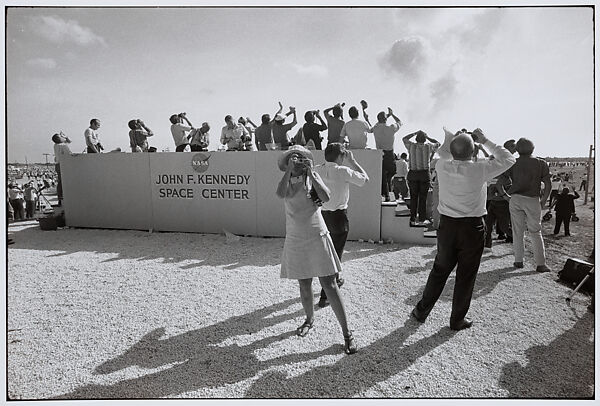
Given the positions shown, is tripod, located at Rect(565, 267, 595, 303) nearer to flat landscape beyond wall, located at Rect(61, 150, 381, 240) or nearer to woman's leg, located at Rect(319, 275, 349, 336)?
woman's leg, located at Rect(319, 275, 349, 336)

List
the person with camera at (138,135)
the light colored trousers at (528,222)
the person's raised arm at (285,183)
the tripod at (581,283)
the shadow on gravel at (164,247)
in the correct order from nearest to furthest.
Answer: the person's raised arm at (285,183)
the tripod at (581,283)
the light colored trousers at (528,222)
the shadow on gravel at (164,247)
the person with camera at (138,135)

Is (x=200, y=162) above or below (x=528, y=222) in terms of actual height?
above

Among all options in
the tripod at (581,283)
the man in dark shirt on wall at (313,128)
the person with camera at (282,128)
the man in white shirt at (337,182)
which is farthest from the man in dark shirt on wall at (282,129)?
the tripod at (581,283)

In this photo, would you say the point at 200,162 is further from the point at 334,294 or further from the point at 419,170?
the point at 334,294

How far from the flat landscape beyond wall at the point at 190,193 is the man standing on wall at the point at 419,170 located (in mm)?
661

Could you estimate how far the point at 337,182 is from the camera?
396cm

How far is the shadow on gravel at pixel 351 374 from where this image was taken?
2.76m

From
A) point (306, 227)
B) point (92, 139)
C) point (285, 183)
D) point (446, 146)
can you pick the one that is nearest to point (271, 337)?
point (306, 227)

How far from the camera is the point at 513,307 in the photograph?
166 inches

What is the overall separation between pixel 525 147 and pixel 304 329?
4.46 metres

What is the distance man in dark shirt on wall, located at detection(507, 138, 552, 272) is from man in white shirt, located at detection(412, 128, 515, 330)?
2503 mm

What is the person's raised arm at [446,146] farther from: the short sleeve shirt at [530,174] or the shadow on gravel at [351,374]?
the short sleeve shirt at [530,174]

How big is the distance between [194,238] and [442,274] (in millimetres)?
6145

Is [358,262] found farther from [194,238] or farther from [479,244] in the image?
[194,238]
